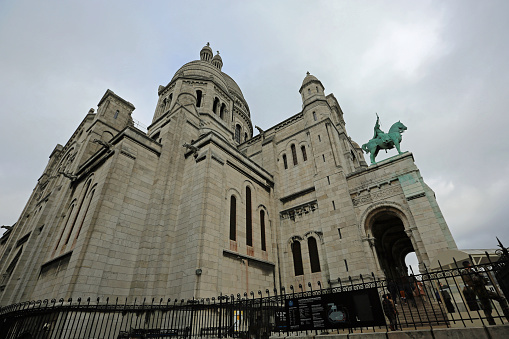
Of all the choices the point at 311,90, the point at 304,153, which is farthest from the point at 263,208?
the point at 311,90

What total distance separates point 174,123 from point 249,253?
12460mm

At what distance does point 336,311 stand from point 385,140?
677 inches

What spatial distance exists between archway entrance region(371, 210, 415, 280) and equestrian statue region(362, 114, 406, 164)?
4.98 m

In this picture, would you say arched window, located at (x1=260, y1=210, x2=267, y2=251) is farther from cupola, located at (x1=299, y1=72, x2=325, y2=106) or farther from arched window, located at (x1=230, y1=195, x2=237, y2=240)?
cupola, located at (x1=299, y1=72, x2=325, y2=106)

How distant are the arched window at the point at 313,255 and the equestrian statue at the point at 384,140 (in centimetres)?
835

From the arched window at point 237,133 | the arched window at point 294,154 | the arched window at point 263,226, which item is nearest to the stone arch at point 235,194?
the arched window at point 263,226

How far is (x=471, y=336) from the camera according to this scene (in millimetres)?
5301

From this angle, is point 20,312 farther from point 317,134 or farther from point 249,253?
point 317,134

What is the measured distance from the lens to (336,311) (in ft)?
23.4

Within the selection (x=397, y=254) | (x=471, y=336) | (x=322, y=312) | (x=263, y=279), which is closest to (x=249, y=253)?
(x=263, y=279)


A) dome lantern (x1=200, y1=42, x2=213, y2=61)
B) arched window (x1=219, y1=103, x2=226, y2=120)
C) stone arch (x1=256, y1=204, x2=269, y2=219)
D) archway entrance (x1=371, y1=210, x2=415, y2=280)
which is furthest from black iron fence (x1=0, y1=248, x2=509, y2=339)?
dome lantern (x1=200, y1=42, x2=213, y2=61)

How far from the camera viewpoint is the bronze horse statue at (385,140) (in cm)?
2000

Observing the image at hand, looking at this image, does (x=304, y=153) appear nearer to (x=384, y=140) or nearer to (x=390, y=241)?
(x=384, y=140)

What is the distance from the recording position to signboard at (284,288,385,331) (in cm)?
671
